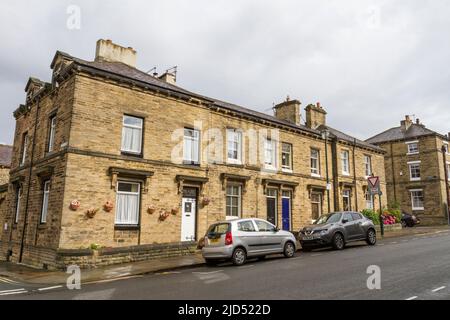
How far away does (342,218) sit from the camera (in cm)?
1577

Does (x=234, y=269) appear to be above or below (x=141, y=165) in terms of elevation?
below

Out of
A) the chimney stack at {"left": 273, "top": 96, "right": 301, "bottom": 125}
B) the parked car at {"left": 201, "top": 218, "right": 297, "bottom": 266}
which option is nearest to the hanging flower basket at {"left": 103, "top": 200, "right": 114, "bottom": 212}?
the parked car at {"left": 201, "top": 218, "right": 297, "bottom": 266}

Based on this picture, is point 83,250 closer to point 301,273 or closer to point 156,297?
point 156,297

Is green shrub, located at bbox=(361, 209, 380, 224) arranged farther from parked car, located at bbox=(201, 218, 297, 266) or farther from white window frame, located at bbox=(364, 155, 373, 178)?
parked car, located at bbox=(201, 218, 297, 266)

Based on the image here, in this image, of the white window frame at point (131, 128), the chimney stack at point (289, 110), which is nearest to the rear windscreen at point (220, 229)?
the white window frame at point (131, 128)

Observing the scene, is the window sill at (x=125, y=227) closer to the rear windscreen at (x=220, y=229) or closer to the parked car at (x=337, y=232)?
the rear windscreen at (x=220, y=229)

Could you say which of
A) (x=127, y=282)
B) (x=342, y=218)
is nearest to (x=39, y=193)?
(x=127, y=282)

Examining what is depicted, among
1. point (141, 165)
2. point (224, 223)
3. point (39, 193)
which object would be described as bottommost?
point (224, 223)

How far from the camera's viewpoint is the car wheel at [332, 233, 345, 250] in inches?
590

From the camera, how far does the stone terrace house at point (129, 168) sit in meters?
13.7

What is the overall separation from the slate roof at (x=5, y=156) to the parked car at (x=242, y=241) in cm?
2726

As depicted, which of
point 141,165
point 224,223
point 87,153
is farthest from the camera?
point 141,165

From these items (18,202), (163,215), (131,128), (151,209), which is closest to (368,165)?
(163,215)
